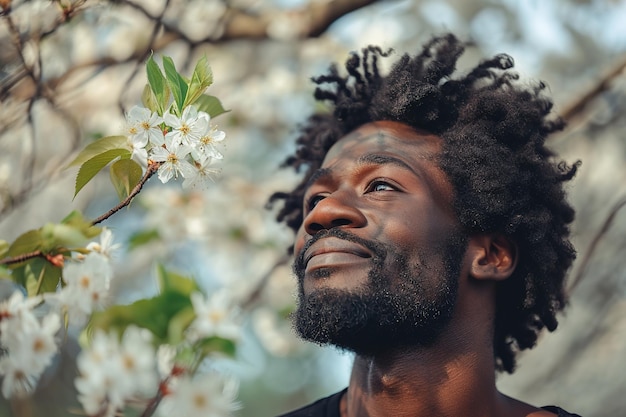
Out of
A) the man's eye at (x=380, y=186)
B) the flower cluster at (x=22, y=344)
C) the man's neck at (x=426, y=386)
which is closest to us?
the flower cluster at (x=22, y=344)

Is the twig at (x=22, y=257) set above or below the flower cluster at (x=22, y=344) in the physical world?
above

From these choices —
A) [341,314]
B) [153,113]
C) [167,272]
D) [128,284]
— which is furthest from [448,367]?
[128,284]

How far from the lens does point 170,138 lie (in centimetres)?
213

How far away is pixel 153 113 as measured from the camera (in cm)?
216

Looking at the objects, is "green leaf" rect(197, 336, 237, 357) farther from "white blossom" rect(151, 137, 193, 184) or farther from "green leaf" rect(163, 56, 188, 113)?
"green leaf" rect(163, 56, 188, 113)

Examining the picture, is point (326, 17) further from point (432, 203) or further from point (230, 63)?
point (432, 203)

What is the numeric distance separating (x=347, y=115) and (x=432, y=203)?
594 mm

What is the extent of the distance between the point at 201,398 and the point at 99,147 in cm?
62

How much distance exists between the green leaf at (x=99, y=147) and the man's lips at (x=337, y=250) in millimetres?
832

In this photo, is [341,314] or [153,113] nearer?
[153,113]

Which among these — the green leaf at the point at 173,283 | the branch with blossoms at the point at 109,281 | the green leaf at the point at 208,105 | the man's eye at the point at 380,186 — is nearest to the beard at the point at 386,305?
the man's eye at the point at 380,186

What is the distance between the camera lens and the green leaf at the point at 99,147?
A: 2139mm

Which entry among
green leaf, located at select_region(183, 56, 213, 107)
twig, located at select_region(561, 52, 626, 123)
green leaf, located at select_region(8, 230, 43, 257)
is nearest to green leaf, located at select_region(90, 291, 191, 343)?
green leaf, located at select_region(8, 230, 43, 257)

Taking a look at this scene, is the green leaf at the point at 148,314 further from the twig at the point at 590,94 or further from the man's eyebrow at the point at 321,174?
the twig at the point at 590,94
